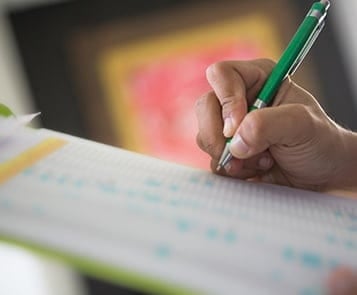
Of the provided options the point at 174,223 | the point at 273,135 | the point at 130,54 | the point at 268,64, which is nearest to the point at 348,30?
the point at 130,54

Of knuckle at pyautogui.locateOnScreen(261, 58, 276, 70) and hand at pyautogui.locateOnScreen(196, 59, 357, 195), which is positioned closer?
hand at pyautogui.locateOnScreen(196, 59, 357, 195)

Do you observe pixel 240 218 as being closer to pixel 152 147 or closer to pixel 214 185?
pixel 214 185

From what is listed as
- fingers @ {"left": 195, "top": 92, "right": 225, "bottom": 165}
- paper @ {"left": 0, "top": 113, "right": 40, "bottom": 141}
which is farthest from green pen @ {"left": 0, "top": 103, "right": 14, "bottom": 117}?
fingers @ {"left": 195, "top": 92, "right": 225, "bottom": 165}

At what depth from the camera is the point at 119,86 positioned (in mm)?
1610

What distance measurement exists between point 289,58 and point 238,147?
9 centimetres

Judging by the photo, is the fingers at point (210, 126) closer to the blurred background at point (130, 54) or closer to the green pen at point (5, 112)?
the green pen at point (5, 112)

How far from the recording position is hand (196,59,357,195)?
1.43 ft

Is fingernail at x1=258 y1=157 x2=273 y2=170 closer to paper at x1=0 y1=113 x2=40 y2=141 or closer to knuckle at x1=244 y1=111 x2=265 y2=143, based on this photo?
knuckle at x1=244 y1=111 x2=265 y2=143

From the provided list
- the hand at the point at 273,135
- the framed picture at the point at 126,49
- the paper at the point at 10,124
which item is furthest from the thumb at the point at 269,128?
the framed picture at the point at 126,49

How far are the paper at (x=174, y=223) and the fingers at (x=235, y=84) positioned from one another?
A: 7cm

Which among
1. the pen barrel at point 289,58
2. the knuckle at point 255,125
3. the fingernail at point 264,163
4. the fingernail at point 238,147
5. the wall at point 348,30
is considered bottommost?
the wall at point 348,30

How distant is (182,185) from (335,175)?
0.19m

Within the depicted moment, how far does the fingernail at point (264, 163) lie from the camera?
500 millimetres

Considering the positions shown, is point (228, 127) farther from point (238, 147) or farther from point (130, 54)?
point (130, 54)
